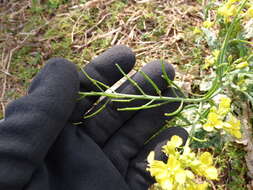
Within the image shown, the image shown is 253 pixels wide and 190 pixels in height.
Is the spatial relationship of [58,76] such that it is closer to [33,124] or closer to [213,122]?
[33,124]

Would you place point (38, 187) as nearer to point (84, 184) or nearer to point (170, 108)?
point (84, 184)

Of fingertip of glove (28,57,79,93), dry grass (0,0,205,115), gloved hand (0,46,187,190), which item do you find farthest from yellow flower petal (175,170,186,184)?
dry grass (0,0,205,115)

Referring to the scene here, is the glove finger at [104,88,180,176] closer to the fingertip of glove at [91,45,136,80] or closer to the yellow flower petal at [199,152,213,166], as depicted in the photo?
the fingertip of glove at [91,45,136,80]

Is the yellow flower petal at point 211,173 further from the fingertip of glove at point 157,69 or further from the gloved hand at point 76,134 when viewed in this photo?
the fingertip of glove at point 157,69

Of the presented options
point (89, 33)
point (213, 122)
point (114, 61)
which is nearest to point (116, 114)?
point (114, 61)

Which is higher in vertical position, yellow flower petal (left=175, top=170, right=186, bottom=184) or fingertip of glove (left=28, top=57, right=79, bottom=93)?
fingertip of glove (left=28, top=57, right=79, bottom=93)

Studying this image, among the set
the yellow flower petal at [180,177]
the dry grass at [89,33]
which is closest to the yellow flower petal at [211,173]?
the yellow flower petal at [180,177]
